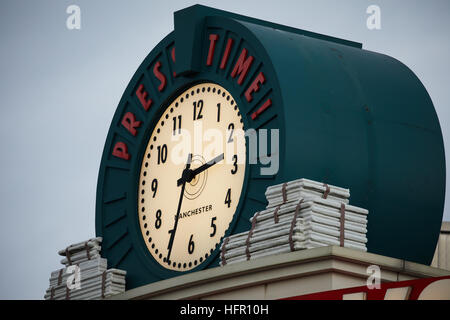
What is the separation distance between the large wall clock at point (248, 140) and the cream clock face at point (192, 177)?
0.10 ft

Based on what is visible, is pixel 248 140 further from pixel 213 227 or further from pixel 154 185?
pixel 154 185

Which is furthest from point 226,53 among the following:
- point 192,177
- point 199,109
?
point 192,177

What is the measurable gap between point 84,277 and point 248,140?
512cm

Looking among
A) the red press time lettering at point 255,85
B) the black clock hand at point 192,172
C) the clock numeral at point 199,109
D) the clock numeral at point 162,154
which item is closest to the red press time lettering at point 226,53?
the clock numeral at point 199,109

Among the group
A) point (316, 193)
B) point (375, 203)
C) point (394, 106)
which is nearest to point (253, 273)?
point (316, 193)

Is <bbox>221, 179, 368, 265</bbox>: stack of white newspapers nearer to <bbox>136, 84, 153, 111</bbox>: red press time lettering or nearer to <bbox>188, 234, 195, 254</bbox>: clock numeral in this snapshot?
<bbox>188, 234, 195, 254</bbox>: clock numeral

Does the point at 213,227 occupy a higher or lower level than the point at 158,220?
lower

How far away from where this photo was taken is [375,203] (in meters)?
23.1

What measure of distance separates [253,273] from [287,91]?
12.5 feet

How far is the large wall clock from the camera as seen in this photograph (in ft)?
74.7

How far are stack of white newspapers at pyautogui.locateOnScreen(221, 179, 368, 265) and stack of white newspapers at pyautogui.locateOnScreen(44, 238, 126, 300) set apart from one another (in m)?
4.18

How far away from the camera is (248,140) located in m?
23.3

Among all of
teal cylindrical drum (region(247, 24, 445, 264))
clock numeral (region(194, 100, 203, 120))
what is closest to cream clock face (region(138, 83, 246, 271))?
clock numeral (region(194, 100, 203, 120))

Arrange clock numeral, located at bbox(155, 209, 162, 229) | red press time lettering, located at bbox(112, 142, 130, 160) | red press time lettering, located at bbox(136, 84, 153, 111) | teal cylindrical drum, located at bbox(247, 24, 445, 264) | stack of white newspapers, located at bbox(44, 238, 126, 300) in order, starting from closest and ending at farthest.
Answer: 1. teal cylindrical drum, located at bbox(247, 24, 445, 264)
2. clock numeral, located at bbox(155, 209, 162, 229)
3. stack of white newspapers, located at bbox(44, 238, 126, 300)
4. red press time lettering, located at bbox(136, 84, 153, 111)
5. red press time lettering, located at bbox(112, 142, 130, 160)
